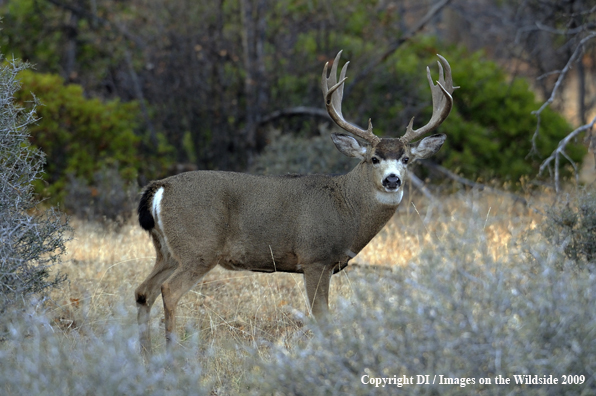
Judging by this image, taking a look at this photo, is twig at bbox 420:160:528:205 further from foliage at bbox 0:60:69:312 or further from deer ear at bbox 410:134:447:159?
foliage at bbox 0:60:69:312

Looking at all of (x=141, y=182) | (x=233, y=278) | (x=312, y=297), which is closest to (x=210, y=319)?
(x=312, y=297)

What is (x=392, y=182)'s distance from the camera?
5.46m

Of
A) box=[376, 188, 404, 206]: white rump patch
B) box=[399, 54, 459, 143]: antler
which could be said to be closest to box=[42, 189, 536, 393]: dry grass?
box=[376, 188, 404, 206]: white rump patch

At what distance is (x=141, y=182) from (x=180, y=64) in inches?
81.1

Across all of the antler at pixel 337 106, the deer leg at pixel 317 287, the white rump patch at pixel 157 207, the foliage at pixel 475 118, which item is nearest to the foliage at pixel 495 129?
the foliage at pixel 475 118

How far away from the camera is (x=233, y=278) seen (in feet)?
22.0

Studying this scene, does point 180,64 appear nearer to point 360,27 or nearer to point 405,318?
point 360,27

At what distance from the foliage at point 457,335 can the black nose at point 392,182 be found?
1.94 metres

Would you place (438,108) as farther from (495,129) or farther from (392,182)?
(495,129)

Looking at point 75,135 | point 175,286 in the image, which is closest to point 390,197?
point 175,286

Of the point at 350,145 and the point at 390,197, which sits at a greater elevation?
the point at 350,145

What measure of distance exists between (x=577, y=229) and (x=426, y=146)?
1403mm

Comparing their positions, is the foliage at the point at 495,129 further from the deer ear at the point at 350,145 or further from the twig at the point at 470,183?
the deer ear at the point at 350,145

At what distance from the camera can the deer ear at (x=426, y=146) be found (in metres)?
6.02
